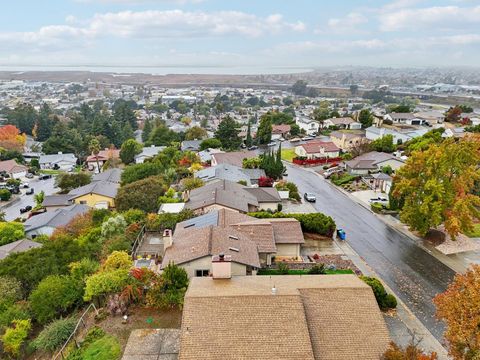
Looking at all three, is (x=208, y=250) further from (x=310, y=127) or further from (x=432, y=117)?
(x=432, y=117)

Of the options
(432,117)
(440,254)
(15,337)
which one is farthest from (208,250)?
(432,117)

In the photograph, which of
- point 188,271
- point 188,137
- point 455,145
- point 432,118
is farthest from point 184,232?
point 432,118

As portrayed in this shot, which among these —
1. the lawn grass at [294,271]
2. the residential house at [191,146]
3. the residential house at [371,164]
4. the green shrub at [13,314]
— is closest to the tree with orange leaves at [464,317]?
the lawn grass at [294,271]

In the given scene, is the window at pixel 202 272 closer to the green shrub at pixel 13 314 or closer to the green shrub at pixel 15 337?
the green shrub at pixel 15 337

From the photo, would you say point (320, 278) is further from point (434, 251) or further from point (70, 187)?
point (70, 187)

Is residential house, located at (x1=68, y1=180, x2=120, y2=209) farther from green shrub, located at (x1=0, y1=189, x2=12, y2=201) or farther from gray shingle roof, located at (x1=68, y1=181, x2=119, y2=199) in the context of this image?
green shrub, located at (x1=0, y1=189, x2=12, y2=201)

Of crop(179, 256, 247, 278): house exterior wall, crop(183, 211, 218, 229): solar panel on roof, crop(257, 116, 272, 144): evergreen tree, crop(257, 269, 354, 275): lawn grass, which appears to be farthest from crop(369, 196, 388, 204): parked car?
crop(257, 116, 272, 144): evergreen tree
